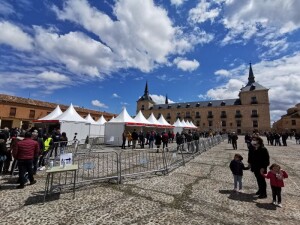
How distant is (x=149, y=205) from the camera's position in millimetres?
4039

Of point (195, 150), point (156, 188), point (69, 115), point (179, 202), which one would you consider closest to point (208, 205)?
point (179, 202)

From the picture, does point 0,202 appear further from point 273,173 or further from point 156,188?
point 273,173

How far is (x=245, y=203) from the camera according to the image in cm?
430

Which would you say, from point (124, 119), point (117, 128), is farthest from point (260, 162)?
point (117, 128)

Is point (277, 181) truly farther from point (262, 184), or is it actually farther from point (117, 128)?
point (117, 128)

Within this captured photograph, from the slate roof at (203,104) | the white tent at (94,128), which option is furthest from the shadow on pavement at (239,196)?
the slate roof at (203,104)

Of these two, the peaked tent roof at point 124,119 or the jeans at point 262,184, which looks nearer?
the jeans at point 262,184

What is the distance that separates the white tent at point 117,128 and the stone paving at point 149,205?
11.5 meters

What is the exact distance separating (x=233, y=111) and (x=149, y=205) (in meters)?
59.6

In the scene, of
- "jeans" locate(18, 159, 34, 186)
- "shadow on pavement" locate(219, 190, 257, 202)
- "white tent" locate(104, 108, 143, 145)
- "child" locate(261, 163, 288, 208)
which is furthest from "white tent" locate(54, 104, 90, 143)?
"child" locate(261, 163, 288, 208)

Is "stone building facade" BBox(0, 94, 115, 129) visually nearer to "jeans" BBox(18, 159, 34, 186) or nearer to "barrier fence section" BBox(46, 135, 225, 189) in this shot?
"barrier fence section" BBox(46, 135, 225, 189)

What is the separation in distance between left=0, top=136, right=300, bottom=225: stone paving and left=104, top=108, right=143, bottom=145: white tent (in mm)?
11488

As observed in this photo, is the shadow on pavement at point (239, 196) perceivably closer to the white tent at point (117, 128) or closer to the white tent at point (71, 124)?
the white tent at point (117, 128)

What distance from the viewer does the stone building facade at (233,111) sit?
171 ft
